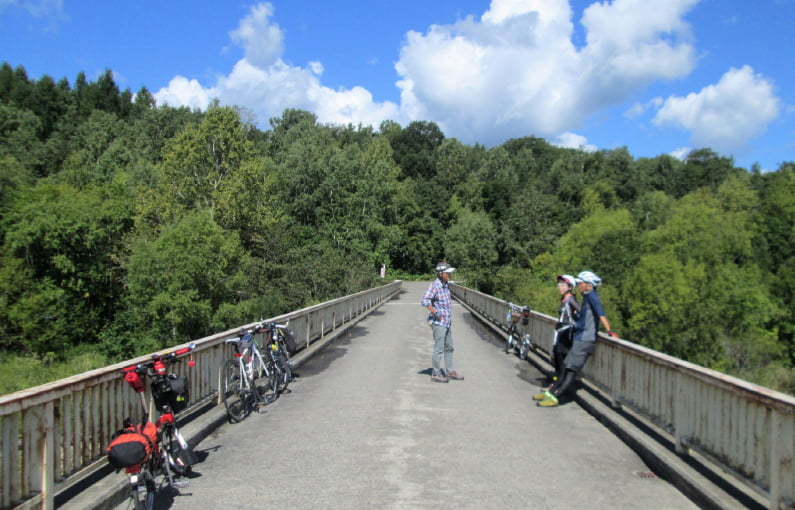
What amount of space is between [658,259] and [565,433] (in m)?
50.4

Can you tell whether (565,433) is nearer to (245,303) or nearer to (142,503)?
(142,503)

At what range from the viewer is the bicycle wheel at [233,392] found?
7.50 meters

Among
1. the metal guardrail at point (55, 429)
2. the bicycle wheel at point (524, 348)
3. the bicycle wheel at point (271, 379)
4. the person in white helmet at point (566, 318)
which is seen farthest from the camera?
the bicycle wheel at point (524, 348)

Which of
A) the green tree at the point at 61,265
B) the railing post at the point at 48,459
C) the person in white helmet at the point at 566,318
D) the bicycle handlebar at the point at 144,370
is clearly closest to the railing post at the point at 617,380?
the person in white helmet at the point at 566,318

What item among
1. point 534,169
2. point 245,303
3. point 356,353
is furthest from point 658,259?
point 534,169

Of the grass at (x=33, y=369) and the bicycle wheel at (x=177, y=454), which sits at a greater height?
the bicycle wheel at (x=177, y=454)

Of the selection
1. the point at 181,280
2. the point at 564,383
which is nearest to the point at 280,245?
the point at 181,280

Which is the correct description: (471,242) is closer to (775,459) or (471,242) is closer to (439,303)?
(439,303)

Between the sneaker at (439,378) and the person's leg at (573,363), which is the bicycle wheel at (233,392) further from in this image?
the person's leg at (573,363)

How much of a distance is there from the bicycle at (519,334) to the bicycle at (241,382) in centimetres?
694

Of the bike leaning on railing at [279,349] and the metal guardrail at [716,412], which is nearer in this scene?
the metal guardrail at [716,412]

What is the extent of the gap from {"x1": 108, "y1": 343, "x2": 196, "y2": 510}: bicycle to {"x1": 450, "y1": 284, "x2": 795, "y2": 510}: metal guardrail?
442 cm

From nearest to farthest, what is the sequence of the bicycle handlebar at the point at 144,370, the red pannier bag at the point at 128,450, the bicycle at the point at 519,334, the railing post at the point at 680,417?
the red pannier bag at the point at 128,450
the bicycle handlebar at the point at 144,370
the railing post at the point at 680,417
the bicycle at the point at 519,334

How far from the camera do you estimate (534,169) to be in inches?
4857
